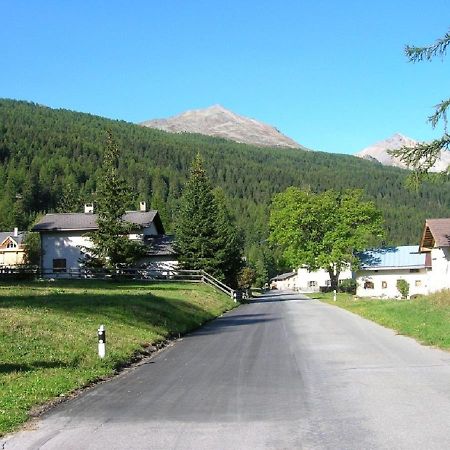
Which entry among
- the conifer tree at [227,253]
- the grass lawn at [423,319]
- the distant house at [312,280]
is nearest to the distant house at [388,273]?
the conifer tree at [227,253]

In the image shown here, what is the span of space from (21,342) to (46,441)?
23.1 ft

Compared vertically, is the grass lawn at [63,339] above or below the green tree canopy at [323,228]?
below

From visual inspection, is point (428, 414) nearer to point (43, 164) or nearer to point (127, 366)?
point (127, 366)

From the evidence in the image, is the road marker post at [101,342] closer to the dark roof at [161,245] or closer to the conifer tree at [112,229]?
the conifer tree at [112,229]

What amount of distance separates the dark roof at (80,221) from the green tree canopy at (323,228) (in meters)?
14.0

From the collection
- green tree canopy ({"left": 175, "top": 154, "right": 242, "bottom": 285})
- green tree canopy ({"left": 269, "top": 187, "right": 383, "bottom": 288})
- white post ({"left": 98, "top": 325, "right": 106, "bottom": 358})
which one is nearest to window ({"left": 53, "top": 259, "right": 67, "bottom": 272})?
green tree canopy ({"left": 175, "top": 154, "right": 242, "bottom": 285})

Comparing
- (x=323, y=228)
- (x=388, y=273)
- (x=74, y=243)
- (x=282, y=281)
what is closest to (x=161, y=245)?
(x=74, y=243)

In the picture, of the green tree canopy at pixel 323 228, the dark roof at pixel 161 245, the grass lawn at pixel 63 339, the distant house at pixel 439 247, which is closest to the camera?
the grass lawn at pixel 63 339

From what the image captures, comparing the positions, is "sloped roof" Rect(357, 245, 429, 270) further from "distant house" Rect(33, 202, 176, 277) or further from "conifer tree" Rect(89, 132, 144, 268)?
"conifer tree" Rect(89, 132, 144, 268)

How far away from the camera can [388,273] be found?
74062mm

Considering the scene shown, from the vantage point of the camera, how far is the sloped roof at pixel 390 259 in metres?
Result: 73.0

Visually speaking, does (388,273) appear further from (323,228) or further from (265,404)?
(265,404)

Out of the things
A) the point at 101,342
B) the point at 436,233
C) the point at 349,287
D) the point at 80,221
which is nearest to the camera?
the point at 101,342

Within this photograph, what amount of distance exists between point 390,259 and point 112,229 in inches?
1473
